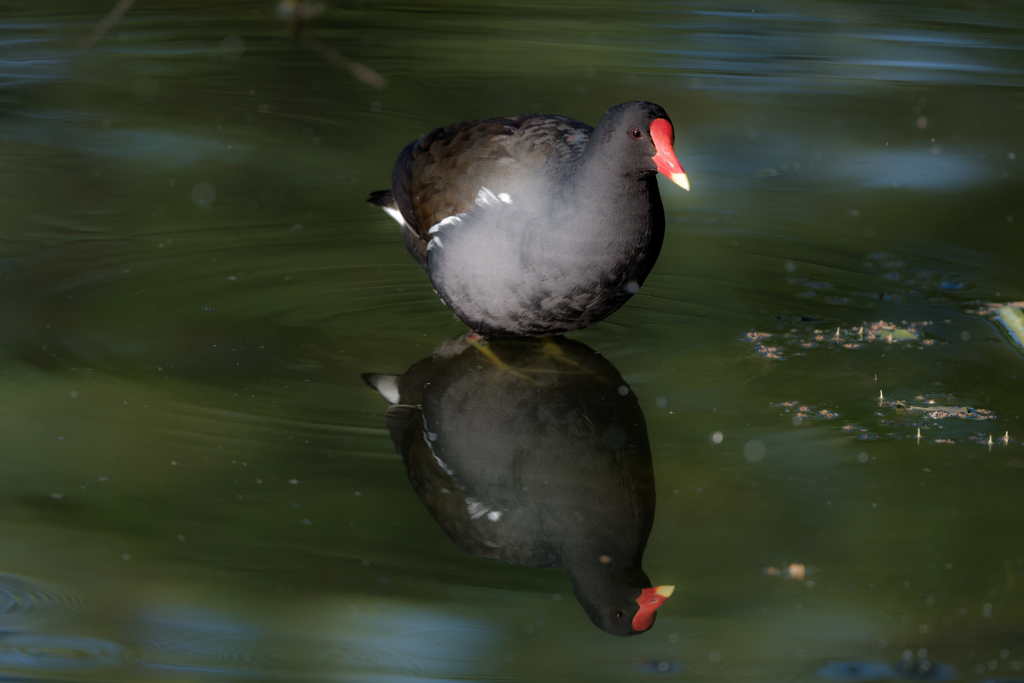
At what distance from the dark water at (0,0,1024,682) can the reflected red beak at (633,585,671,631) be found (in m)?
0.03

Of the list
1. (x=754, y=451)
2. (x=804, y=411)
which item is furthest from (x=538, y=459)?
(x=804, y=411)

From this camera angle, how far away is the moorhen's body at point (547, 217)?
167 inches

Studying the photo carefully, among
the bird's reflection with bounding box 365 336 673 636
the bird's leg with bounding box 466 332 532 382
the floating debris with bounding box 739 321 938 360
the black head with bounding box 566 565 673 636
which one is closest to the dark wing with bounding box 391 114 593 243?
the bird's leg with bounding box 466 332 532 382

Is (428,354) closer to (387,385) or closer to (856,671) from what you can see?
(387,385)

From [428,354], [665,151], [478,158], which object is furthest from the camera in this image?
[428,354]

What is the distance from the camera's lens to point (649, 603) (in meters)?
3.31

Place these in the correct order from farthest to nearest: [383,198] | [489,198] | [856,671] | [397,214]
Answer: [383,198]
[397,214]
[489,198]
[856,671]

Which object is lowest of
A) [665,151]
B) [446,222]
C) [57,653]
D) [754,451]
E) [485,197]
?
[57,653]

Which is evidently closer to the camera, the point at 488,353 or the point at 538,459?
the point at 538,459

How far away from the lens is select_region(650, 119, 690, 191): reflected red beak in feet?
13.6

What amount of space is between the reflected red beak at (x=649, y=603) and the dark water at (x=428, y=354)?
1.3 inches

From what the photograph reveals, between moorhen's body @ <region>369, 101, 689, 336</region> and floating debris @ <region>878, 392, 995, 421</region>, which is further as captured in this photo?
floating debris @ <region>878, 392, 995, 421</region>

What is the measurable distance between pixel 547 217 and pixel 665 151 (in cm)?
50

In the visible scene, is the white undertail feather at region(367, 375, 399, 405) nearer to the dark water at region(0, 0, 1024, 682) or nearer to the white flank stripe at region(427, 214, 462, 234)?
the dark water at region(0, 0, 1024, 682)
